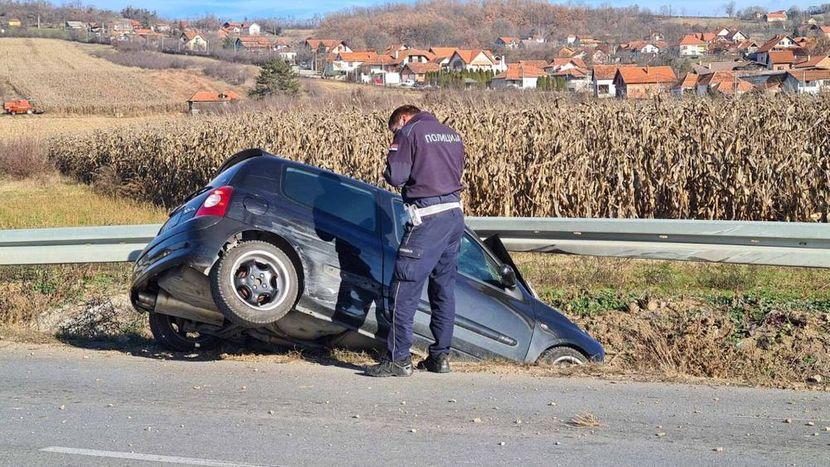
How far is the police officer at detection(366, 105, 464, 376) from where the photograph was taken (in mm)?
6645

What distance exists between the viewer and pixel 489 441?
5.45 meters

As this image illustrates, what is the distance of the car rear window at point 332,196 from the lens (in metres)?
7.26

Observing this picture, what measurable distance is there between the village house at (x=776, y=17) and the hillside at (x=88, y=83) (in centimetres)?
7830

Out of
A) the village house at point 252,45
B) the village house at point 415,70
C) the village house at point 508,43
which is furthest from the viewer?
the village house at point 252,45

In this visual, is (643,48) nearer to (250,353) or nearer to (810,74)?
(810,74)

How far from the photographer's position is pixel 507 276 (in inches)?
302

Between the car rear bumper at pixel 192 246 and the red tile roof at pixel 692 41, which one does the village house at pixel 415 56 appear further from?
the car rear bumper at pixel 192 246

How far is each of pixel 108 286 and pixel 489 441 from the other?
20.7ft

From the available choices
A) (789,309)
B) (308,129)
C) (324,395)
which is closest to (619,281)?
(789,309)

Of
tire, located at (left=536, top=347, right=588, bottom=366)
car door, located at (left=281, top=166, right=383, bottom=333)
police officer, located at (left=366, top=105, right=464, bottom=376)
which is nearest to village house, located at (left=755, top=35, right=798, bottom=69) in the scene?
tire, located at (left=536, top=347, right=588, bottom=366)

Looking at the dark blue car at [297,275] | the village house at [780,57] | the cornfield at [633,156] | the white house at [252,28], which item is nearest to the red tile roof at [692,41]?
the village house at [780,57]

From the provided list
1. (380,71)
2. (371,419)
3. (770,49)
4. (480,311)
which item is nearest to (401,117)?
(480,311)

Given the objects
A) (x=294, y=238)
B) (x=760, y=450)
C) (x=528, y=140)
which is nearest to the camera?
(x=760, y=450)

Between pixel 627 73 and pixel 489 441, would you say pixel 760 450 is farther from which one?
pixel 627 73
